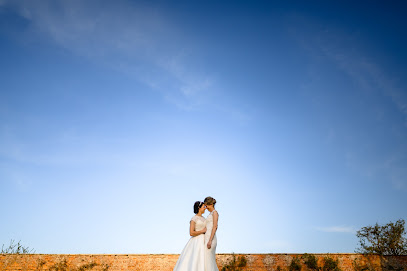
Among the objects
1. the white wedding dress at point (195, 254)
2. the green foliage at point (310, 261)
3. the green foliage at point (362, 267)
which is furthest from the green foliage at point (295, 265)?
the white wedding dress at point (195, 254)

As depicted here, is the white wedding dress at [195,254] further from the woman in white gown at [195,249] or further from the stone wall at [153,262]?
the stone wall at [153,262]

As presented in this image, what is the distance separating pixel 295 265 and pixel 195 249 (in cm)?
1009

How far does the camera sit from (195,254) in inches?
244

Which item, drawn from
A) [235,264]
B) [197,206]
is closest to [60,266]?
[235,264]

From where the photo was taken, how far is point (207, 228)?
6.42 m

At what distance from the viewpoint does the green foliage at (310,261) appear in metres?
14.2

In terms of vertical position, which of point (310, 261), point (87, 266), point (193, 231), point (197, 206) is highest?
point (197, 206)

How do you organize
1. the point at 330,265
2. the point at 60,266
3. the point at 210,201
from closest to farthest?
the point at 210,201
the point at 330,265
the point at 60,266

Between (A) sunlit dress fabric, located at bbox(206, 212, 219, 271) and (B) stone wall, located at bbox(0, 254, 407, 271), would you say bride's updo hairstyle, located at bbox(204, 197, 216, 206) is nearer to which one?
(A) sunlit dress fabric, located at bbox(206, 212, 219, 271)

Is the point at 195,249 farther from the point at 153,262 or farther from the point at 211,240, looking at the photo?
the point at 153,262

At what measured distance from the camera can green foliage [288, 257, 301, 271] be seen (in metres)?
14.3

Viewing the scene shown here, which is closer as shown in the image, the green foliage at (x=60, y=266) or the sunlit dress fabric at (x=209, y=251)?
the sunlit dress fabric at (x=209, y=251)

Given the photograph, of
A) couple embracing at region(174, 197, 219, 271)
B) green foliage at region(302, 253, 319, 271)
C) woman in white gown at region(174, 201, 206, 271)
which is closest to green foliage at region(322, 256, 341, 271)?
green foliage at region(302, 253, 319, 271)

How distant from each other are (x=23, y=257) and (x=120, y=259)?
5.15m
